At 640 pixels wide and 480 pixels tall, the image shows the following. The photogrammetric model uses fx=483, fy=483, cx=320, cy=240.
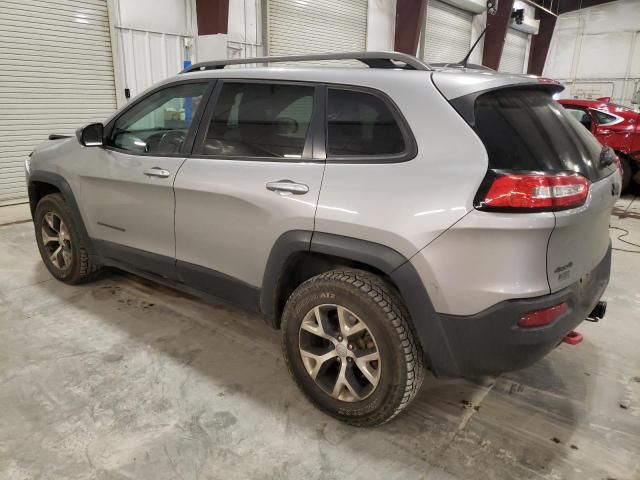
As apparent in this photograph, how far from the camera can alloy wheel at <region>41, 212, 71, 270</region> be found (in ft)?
11.9

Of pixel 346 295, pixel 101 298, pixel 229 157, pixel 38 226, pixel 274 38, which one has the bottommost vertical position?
pixel 101 298

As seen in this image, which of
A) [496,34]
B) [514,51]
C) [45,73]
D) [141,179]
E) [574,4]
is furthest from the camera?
[514,51]

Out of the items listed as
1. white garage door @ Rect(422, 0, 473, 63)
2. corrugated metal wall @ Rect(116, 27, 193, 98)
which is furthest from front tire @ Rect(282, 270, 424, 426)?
white garage door @ Rect(422, 0, 473, 63)

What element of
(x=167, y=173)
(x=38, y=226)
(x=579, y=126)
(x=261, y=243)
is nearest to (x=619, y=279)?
(x=579, y=126)

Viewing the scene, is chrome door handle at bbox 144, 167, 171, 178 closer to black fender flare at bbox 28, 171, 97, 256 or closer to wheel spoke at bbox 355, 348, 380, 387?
black fender flare at bbox 28, 171, 97, 256

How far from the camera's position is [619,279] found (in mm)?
4102

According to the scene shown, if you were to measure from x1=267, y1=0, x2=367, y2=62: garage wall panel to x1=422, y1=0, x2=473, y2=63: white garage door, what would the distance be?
2.84 metres

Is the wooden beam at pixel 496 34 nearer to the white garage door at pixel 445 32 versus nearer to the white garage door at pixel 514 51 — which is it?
the white garage door at pixel 445 32

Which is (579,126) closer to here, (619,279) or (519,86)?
(519,86)

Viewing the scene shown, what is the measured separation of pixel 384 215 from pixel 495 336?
615mm

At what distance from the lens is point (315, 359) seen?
223 cm

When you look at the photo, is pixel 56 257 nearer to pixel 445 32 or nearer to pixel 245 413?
pixel 245 413

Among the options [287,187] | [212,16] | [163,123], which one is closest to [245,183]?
[287,187]

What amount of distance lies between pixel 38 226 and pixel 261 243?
94.8 inches
